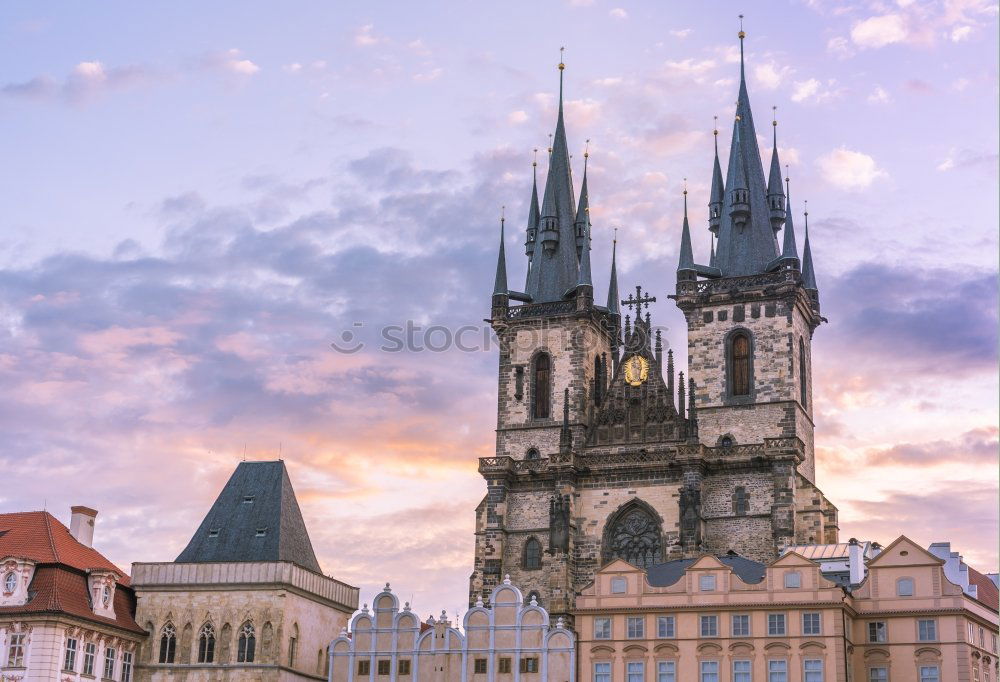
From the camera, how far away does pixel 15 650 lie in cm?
5569

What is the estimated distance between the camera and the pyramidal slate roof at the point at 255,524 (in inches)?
2432

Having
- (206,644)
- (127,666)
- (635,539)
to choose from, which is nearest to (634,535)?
(635,539)

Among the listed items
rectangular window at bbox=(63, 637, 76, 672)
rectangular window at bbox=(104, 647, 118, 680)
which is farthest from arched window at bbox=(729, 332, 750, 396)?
rectangular window at bbox=(63, 637, 76, 672)

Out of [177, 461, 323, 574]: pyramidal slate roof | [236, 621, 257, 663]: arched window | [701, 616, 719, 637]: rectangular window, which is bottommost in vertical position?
[236, 621, 257, 663]: arched window

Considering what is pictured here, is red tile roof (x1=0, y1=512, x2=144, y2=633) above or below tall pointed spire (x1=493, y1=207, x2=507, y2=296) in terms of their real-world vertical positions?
below

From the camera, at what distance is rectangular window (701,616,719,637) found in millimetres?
55219

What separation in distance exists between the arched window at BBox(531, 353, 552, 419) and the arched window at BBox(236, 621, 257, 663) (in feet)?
78.6

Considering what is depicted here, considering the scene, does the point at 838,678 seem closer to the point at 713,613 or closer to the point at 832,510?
the point at 713,613

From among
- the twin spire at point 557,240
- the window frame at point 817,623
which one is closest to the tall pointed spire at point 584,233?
the twin spire at point 557,240

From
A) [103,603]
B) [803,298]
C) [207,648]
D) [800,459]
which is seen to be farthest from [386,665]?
[803,298]

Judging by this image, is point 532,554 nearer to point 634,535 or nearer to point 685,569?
point 634,535

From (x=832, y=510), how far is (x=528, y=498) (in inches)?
611

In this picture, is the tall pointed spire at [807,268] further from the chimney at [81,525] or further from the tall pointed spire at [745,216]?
the chimney at [81,525]

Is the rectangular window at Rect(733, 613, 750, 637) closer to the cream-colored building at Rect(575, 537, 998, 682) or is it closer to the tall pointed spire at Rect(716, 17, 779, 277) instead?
the cream-colored building at Rect(575, 537, 998, 682)
